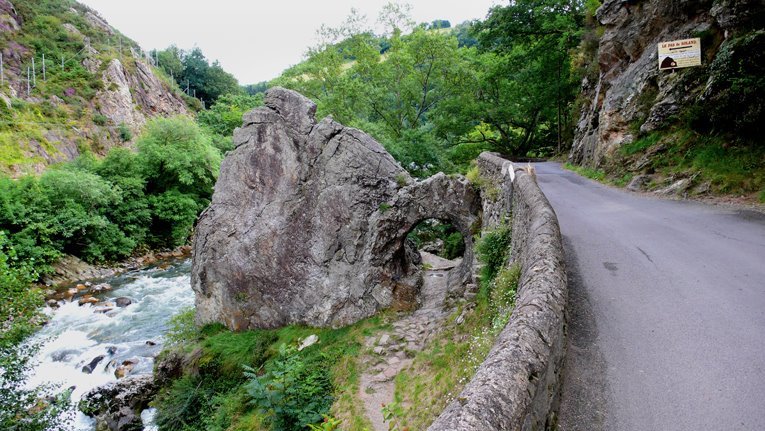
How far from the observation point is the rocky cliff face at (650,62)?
41.8ft

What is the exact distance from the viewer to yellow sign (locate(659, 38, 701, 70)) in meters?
13.9

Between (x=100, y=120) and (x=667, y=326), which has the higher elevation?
(x=100, y=120)

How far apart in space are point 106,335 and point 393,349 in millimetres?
13438

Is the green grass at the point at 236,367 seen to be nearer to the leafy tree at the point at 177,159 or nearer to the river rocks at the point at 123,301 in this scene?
the river rocks at the point at 123,301

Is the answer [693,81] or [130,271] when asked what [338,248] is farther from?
[130,271]

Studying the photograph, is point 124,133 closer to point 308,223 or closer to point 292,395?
point 308,223

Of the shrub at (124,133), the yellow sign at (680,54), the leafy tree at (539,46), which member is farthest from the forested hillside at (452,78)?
the shrub at (124,133)

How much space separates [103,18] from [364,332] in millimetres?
75776

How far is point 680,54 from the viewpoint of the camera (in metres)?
14.3

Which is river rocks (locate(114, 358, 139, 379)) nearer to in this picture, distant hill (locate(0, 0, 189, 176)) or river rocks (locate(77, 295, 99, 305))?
river rocks (locate(77, 295, 99, 305))

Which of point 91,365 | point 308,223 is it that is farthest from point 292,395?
point 91,365

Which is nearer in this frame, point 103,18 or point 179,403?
point 179,403

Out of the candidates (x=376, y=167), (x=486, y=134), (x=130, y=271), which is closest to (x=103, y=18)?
(x=130, y=271)

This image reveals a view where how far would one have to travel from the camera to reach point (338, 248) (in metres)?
15.9
